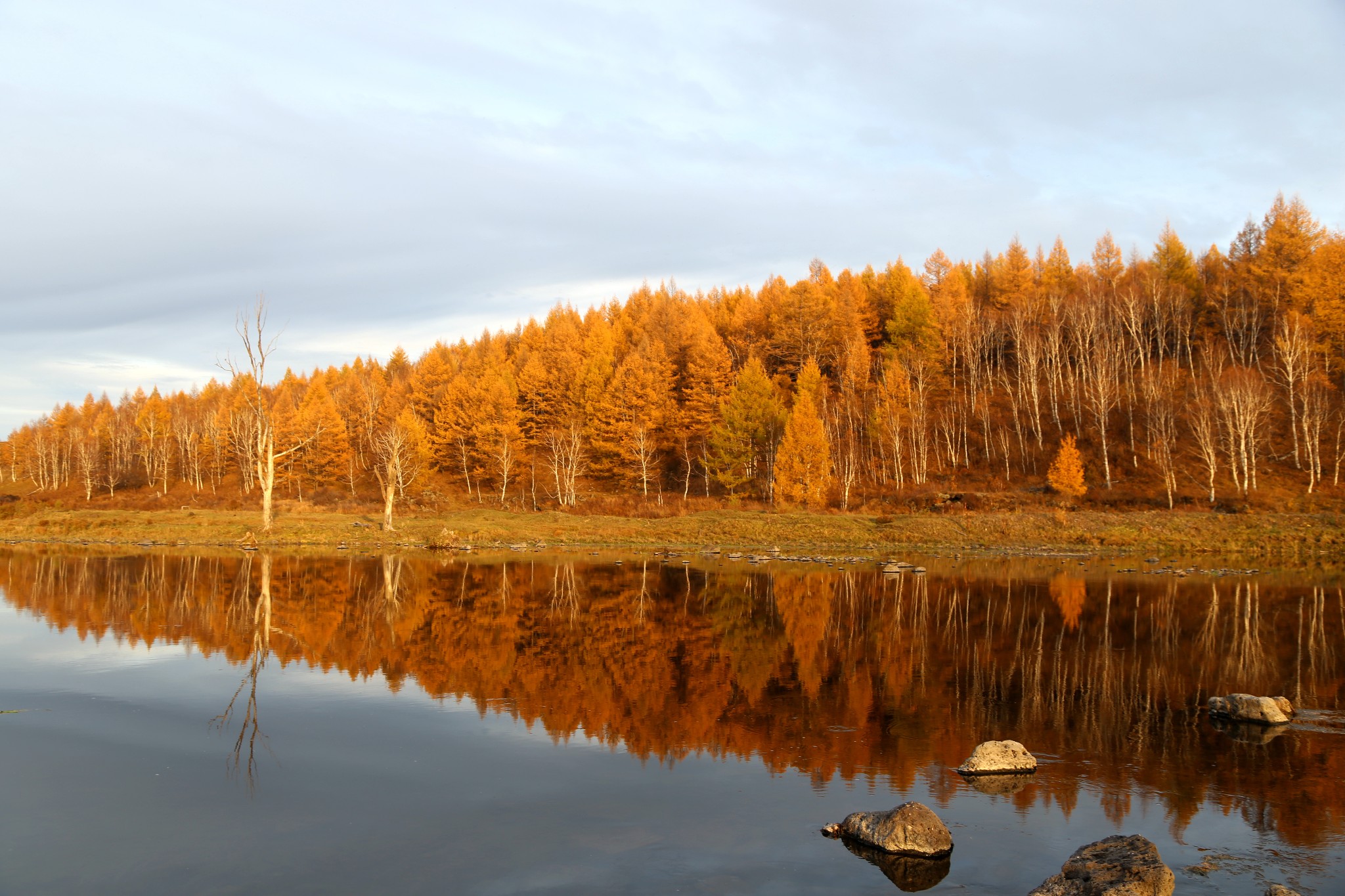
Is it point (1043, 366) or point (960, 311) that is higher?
point (960, 311)

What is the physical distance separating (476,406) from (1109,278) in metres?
67.1

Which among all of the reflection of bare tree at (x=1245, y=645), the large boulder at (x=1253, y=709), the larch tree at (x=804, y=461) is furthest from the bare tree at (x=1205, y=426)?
the large boulder at (x=1253, y=709)

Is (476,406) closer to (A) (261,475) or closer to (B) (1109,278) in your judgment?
(A) (261,475)

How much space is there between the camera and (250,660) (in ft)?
53.5

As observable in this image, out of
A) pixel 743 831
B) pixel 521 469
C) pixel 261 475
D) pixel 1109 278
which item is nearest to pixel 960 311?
pixel 1109 278

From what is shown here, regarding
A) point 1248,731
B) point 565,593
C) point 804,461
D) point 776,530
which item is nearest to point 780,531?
point 776,530

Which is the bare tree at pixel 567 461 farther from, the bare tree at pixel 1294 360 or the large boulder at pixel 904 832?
the large boulder at pixel 904 832

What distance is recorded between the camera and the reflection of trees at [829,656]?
11.0 m

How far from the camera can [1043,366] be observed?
79562 millimetres

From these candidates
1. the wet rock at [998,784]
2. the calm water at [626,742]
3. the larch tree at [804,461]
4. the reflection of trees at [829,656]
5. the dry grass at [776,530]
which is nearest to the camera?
the calm water at [626,742]

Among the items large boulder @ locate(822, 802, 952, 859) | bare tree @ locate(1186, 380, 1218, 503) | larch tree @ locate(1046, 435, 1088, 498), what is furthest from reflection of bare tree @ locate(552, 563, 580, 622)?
bare tree @ locate(1186, 380, 1218, 503)

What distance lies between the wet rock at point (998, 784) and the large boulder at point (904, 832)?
1.65 metres

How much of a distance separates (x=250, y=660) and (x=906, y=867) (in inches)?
530

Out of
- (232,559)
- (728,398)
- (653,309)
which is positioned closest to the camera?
(232,559)
